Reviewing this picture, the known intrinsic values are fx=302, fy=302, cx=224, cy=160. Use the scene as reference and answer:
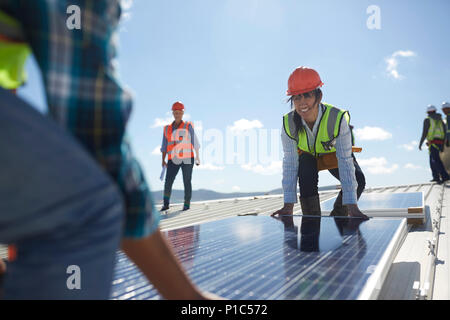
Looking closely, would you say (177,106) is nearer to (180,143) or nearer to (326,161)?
(180,143)

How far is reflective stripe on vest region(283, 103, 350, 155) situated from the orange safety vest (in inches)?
116

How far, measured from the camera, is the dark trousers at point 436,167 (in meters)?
8.64

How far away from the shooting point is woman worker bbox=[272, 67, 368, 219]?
288 centimetres

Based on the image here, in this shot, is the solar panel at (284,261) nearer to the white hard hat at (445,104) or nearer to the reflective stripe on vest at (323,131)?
the reflective stripe on vest at (323,131)

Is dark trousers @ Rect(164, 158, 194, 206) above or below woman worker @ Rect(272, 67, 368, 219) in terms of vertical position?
below

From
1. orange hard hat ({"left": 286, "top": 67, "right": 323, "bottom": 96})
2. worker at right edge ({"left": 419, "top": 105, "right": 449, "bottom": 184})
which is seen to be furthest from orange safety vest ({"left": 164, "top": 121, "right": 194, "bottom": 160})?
worker at right edge ({"left": 419, "top": 105, "right": 449, "bottom": 184})

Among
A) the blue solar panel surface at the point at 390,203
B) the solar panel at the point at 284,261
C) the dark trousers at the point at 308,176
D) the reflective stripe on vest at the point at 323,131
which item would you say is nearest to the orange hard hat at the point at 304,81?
the reflective stripe on vest at the point at 323,131

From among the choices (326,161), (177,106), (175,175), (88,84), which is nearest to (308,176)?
(326,161)

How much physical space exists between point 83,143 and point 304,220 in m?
2.36

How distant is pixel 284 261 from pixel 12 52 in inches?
52.5

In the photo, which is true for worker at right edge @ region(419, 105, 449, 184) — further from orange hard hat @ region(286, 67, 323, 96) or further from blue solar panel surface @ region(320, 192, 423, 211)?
orange hard hat @ region(286, 67, 323, 96)

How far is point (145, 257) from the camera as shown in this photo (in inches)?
24.9

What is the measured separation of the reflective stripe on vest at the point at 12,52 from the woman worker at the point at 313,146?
2626mm
